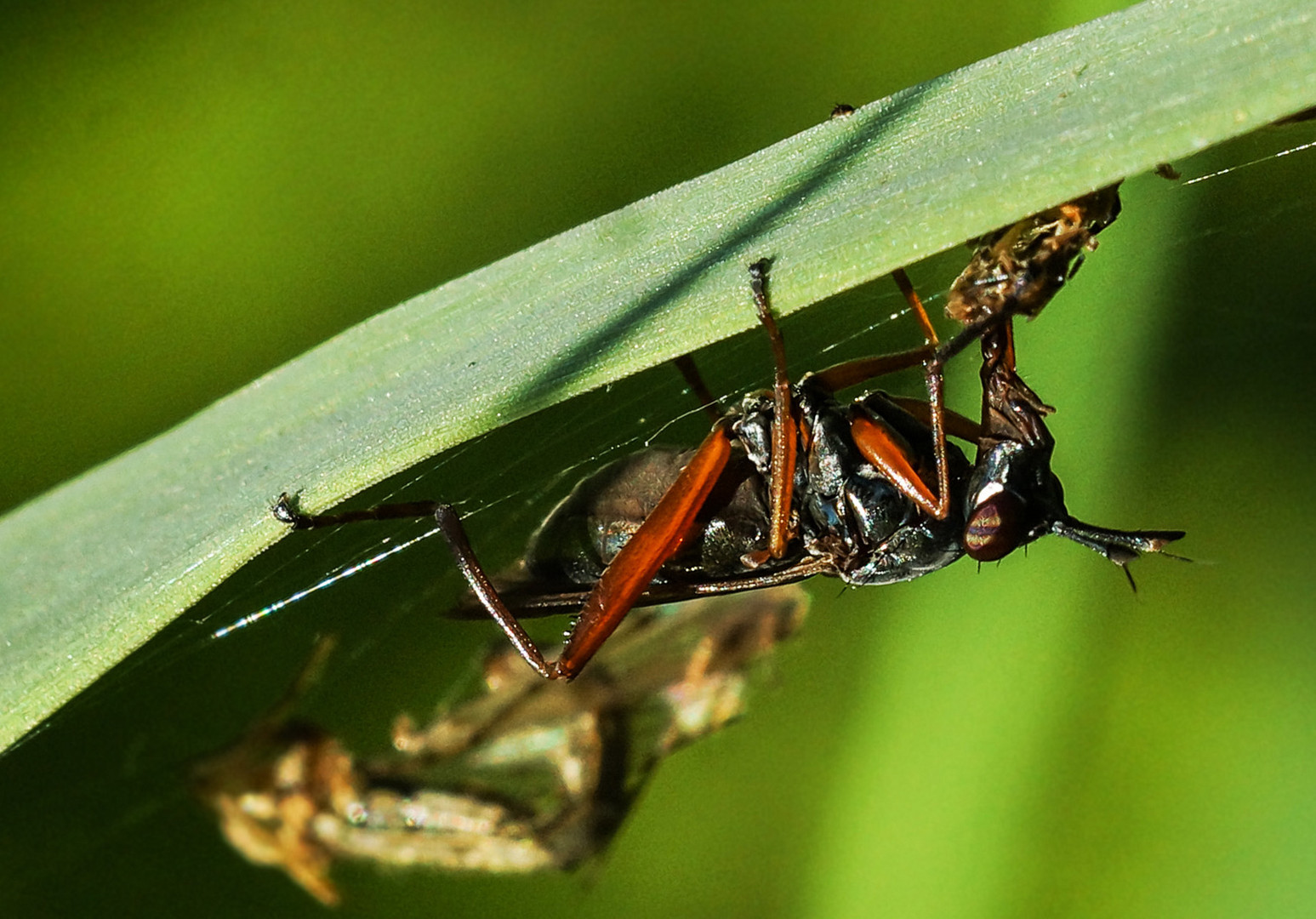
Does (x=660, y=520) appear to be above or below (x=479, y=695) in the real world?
above

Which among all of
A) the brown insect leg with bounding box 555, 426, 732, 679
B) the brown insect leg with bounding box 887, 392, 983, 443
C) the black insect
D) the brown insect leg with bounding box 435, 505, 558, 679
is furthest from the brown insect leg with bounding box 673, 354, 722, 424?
the brown insect leg with bounding box 435, 505, 558, 679

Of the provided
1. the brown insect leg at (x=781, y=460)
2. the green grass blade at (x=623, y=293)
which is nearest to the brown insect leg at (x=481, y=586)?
the brown insect leg at (x=781, y=460)

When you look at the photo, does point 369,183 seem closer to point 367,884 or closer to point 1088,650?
point 367,884

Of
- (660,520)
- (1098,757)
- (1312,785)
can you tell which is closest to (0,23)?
(660,520)

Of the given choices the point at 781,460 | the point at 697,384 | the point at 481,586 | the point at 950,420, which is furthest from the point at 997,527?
the point at 481,586

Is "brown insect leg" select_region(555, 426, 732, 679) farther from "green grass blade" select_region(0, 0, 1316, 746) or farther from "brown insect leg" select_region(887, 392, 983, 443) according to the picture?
"green grass blade" select_region(0, 0, 1316, 746)

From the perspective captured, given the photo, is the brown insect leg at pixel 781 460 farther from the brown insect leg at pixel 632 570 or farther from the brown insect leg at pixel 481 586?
the brown insect leg at pixel 481 586

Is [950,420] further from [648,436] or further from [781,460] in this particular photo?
[648,436]
